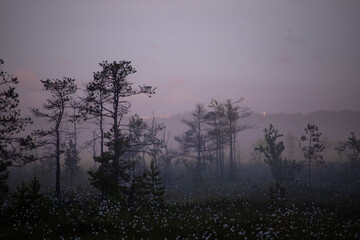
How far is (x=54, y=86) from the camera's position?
17859 mm

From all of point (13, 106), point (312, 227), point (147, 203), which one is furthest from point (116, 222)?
point (13, 106)

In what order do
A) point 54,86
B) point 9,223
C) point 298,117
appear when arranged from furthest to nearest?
1. point 298,117
2. point 54,86
3. point 9,223

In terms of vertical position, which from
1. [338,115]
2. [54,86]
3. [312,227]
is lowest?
[312,227]

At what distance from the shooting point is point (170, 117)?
178875 mm

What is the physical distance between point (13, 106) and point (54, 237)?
9580 mm

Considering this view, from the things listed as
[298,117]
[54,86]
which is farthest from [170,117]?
[54,86]

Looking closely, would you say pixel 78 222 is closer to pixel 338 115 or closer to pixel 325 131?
pixel 325 131

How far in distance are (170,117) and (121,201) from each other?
165 m

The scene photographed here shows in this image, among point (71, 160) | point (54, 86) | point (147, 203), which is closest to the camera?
point (147, 203)

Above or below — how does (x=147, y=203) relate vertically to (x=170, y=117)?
below

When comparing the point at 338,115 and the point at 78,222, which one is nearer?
the point at 78,222

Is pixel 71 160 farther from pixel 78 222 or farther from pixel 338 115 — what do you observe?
pixel 338 115

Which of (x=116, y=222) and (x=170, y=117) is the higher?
(x=170, y=117)

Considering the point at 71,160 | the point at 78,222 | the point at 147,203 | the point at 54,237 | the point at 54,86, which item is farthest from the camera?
the point at 71,160
